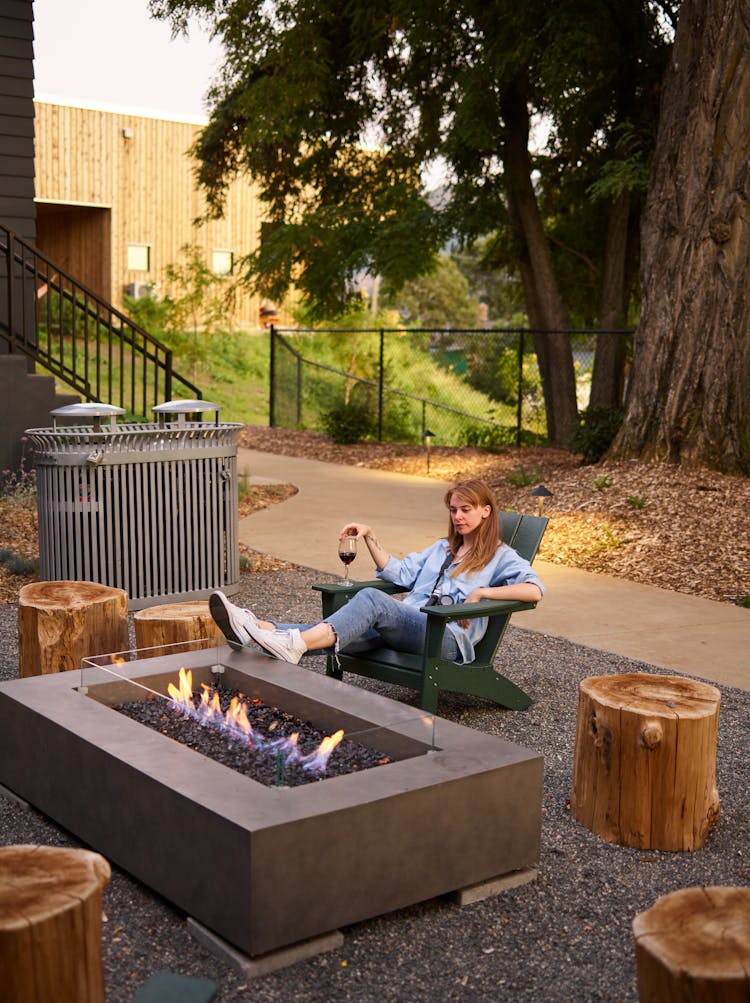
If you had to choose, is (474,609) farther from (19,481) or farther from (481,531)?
(19,481)

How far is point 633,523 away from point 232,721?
6.05 metres

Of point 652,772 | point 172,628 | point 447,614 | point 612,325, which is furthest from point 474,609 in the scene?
point 612,325

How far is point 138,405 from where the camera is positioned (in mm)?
Result: 21297

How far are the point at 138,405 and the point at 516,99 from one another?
9304 millimetres

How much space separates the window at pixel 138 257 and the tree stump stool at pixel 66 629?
24057 mm

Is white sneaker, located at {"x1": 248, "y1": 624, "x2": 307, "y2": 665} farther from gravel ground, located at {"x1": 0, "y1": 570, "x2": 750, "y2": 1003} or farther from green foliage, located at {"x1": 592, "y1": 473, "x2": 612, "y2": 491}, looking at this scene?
green foliage, located at {"x1": 592, "y1": 473, "x2": 612, "y2": 491}

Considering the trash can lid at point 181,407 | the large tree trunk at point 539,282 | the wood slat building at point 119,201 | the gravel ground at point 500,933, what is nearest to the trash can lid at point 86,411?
the trash can lid at point 181,407

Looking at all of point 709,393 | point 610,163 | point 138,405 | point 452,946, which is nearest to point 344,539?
point 452,946

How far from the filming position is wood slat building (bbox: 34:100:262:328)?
27.2 metres

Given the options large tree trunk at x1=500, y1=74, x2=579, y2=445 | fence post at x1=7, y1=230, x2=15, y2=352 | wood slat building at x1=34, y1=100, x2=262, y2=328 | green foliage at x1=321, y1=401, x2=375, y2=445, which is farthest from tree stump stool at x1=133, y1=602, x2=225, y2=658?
wood slat building at x1=34, y1=100, x2=262, y2=328

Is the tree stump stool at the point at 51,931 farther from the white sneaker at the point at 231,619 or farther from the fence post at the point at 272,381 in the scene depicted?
the fence post at the point at 272,381

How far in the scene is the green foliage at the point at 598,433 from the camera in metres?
12.8

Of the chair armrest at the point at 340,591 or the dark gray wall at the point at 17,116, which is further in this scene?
the dark gray wall at the point at 17,116

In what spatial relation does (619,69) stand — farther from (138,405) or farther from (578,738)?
(578,738)
